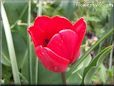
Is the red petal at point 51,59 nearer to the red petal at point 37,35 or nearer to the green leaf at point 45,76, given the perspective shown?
the red petal at point 37,35

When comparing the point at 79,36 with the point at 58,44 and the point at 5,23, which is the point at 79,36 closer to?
the point at 58,44

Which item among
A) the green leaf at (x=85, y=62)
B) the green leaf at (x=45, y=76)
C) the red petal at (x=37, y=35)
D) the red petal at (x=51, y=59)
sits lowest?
the green leaf at (x=45, y=76)

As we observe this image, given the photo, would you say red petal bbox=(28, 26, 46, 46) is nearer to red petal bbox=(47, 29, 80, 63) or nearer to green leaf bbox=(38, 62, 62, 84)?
red petal bbox=(47, 29, 80, 63)

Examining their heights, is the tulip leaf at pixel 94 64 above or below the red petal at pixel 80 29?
below

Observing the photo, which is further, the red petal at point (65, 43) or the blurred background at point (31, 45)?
the blurred background at point (31, 45)

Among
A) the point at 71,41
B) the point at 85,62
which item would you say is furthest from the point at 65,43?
the point at 85,62

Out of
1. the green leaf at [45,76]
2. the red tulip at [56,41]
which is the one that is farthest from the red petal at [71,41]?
the green leaf at [45,76]

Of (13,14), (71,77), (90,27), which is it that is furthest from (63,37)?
(90,27)
